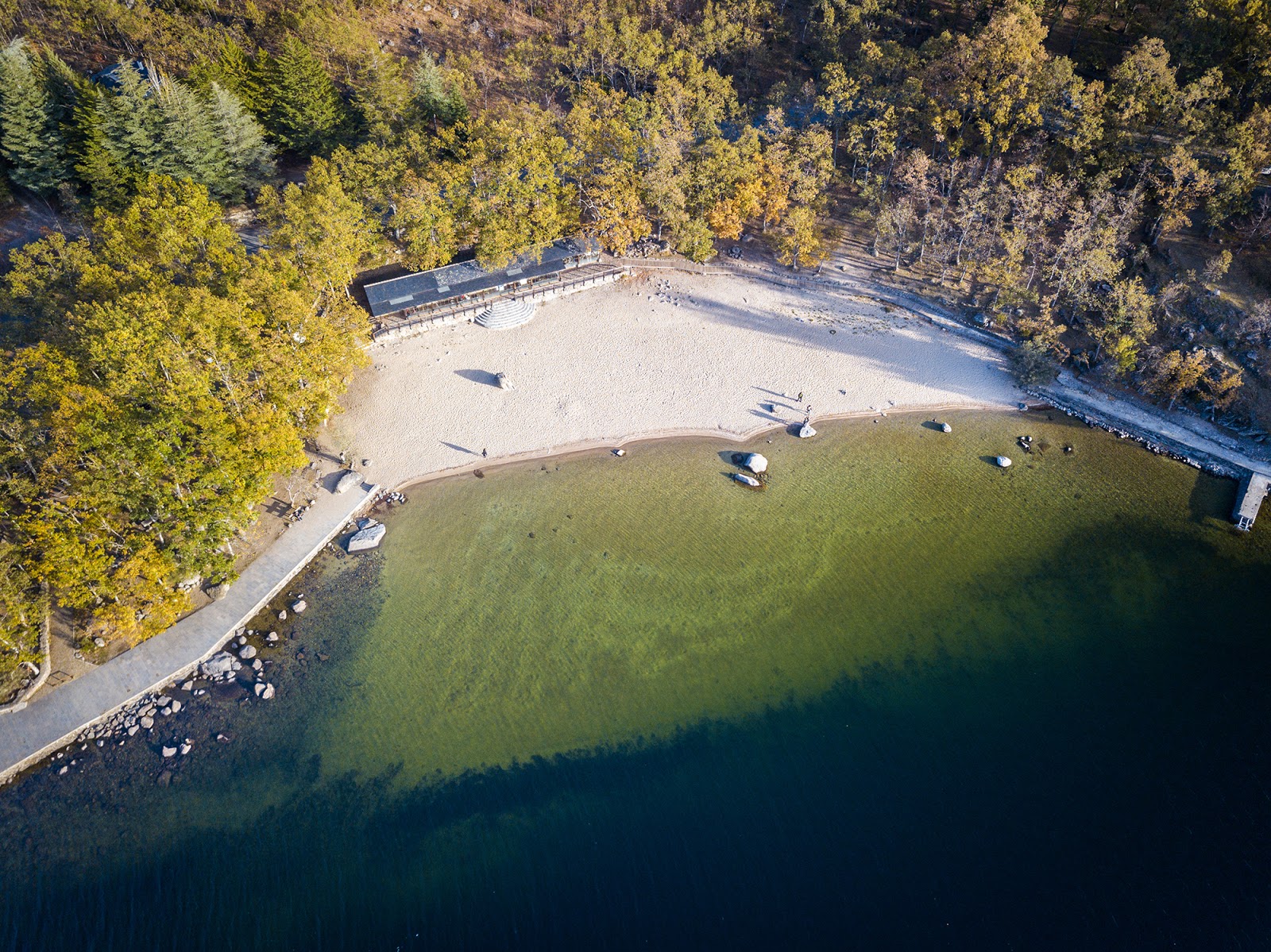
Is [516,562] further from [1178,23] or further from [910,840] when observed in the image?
[1178,23]

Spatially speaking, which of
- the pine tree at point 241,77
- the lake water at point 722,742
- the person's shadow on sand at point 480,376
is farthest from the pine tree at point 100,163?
the lake water at point 722,742

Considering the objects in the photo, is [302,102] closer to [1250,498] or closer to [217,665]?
[217,665]

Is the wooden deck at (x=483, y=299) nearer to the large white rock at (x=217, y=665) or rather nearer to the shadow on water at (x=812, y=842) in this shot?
the large white rock at (x=217, y=665)

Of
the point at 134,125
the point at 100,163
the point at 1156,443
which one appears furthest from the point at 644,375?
the point at 100,163

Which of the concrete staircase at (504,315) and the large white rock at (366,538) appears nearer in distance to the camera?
the large white rock at (366,538)

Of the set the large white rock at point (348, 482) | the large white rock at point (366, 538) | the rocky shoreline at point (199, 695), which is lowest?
the rocky shoreline at point (199, 695)

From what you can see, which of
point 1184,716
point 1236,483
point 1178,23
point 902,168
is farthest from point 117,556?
point 1178,23
